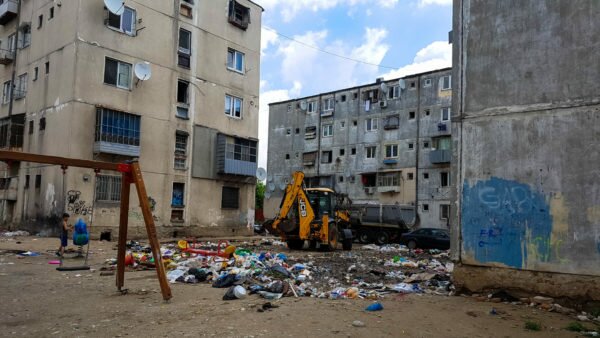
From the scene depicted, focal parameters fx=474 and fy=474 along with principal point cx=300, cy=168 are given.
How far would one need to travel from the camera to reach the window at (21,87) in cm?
2497

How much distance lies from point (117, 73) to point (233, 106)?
299 inches

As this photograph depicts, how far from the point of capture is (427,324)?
657cm

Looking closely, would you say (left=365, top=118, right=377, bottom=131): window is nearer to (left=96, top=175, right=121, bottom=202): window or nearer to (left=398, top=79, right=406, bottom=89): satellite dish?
(left=398, top=79, right=406, bottom=89): satellite dish

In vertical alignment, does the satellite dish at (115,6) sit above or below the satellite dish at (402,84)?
below

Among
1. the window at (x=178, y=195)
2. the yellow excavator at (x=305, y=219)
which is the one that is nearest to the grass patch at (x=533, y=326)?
the yellow excavator at (x=305, y=219)

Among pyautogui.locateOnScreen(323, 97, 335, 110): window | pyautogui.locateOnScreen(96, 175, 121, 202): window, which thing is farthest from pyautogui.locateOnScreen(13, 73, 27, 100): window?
pyautogui.locateOnScreen(323, 97, 335, 110): window

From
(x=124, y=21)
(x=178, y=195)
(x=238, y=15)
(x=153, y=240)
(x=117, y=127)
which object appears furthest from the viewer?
(x=238, y=15)

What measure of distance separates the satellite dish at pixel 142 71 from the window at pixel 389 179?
23126mm

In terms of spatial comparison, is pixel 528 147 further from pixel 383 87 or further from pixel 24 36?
pixel 383 87

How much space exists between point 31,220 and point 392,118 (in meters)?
28.2

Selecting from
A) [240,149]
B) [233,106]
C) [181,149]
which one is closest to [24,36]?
[181,149]

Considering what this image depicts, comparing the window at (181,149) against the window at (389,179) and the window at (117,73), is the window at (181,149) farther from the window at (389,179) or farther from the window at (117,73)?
the window at (389,179)

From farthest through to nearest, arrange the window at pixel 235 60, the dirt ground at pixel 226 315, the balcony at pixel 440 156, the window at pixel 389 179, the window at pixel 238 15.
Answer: the window at pixel 389 179 < the balcony at pixel 440 156 < the window at pixel 238 15 < the window at pixel 235 60 < the dirt ground at pixel 226 315

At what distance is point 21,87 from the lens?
25250 mm
